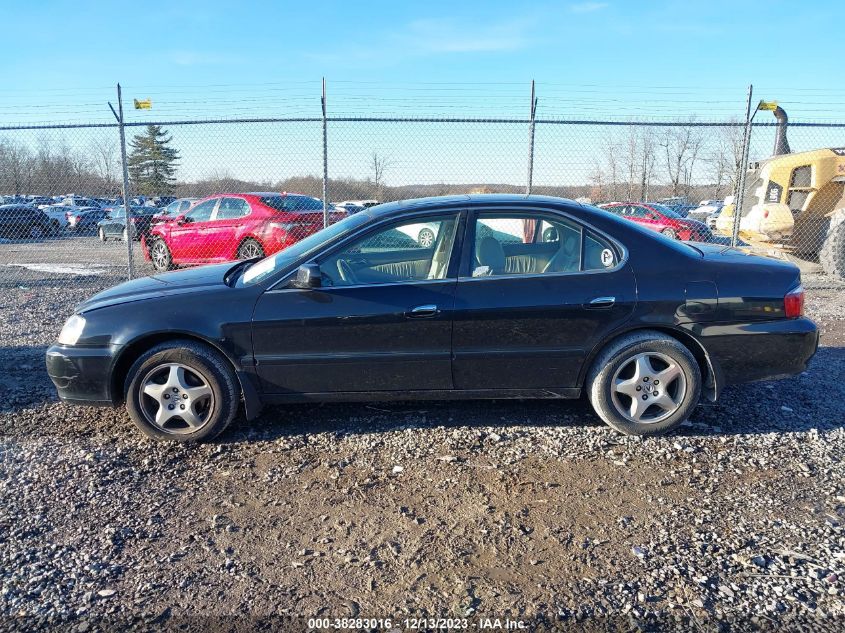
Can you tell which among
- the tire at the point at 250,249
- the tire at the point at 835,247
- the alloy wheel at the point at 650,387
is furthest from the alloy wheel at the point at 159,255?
the tire at the point at 835,247

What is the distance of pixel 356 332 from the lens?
372cm

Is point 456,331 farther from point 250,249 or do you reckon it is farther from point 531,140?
point 250,249

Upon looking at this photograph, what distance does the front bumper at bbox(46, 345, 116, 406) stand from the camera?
375 cm

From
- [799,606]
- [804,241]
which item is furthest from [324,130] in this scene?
[804,241]

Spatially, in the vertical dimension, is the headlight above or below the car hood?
below

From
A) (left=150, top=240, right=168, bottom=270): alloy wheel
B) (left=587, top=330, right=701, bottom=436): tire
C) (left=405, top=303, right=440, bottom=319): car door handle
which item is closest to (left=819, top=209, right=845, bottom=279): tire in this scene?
(left=587, top=330, right=701, bottom=436): tire

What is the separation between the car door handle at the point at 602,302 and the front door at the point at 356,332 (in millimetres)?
879

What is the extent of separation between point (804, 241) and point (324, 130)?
8.68m

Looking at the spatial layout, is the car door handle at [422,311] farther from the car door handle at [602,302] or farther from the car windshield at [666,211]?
the car windshield at [666,211]

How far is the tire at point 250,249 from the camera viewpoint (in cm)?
1081

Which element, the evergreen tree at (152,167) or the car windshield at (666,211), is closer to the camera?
the evergreen tree at (152,167)

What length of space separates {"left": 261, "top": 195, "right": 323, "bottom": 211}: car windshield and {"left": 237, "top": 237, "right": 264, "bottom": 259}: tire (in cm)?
73

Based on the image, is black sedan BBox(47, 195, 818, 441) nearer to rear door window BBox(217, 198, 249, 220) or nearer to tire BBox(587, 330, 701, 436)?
tire BBox(587, 330, 701, 436)

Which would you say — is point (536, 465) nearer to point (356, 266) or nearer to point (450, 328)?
point (450, 328)
